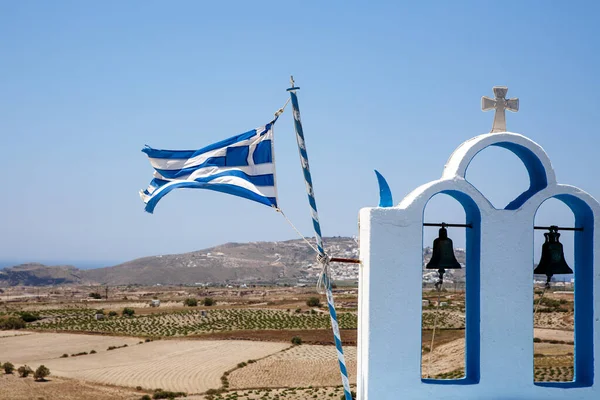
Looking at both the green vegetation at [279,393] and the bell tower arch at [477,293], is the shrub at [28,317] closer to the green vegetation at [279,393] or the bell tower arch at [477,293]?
the green vegetation at [279,393]

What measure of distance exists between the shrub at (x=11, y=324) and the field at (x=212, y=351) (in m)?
0.84

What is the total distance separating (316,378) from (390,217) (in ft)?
122

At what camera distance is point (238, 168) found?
802 cm

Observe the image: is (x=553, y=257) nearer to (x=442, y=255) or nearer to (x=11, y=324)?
(x=442, y=255)

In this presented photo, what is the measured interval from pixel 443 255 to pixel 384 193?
4.36ft

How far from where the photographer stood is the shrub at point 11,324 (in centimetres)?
7238

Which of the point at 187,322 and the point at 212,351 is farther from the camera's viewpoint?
the point at 187,322

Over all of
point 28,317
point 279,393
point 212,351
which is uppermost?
point 279,393


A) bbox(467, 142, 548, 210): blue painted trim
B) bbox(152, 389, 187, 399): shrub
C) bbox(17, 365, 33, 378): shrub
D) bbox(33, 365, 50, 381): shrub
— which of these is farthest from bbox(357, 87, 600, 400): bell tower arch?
bbox(17, 365, 33, 378): shrub

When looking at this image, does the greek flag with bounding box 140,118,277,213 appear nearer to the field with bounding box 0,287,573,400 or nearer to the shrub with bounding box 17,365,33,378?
the field with bounding box 0,287,573,400

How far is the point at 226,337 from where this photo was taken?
63.2 meters

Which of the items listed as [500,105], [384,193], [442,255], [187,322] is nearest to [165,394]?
[442,255]

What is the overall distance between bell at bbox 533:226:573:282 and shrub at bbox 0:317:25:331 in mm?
72748

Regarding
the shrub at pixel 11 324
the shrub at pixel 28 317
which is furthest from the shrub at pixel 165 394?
the shrub at pixel 28 317
